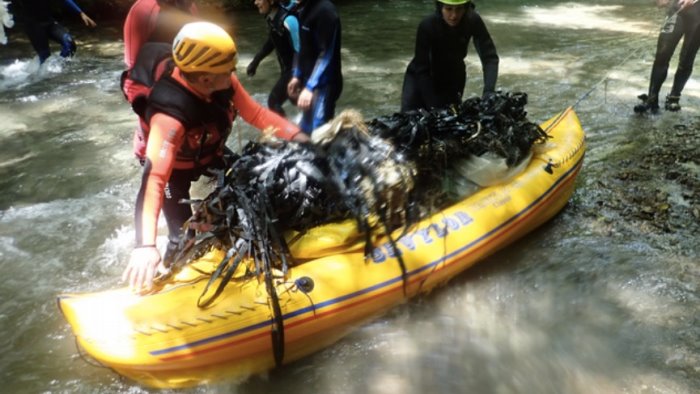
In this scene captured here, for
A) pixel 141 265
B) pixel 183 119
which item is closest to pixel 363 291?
pixel 141 265

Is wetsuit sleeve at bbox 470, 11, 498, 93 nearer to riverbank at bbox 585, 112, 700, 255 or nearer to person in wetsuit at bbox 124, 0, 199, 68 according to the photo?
riverbank at bbox 585, 112, 700, 255

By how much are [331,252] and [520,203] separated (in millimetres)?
1479

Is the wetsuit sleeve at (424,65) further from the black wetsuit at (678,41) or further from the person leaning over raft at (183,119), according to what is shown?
the black wetsuit at (678,41)

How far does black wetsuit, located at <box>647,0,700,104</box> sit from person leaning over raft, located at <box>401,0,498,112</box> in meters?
2.63

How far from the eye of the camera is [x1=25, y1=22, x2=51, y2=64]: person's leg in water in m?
7.35

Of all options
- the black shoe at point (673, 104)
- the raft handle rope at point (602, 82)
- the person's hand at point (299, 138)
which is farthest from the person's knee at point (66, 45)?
the black shoe at point (673, 104)

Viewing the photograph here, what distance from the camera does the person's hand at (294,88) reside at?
157 inches

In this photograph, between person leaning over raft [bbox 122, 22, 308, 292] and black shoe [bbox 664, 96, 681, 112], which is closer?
person leaning over raft [bbox 122, 22, 308, 292]

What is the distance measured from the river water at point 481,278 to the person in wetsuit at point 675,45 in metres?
0.21

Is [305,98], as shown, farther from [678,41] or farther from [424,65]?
[678,41]

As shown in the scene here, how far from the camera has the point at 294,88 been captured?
4.00 m

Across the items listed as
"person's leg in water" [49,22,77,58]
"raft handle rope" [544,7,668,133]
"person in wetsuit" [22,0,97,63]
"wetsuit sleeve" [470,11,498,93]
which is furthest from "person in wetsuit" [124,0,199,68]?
"person's leg in water" [49,22,77,58]

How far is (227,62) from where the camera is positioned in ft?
8.09

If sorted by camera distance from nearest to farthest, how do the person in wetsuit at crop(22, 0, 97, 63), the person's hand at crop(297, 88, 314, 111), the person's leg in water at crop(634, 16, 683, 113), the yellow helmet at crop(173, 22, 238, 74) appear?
the yellow helmet at crop(173, 22, 238, 74)
the person's hand at crop(297, 88, 314, 111)
the person's leg in water at crop(634, 16, 683, 113)
the person in wetsuit at crop(22, 0, 97, 63)
